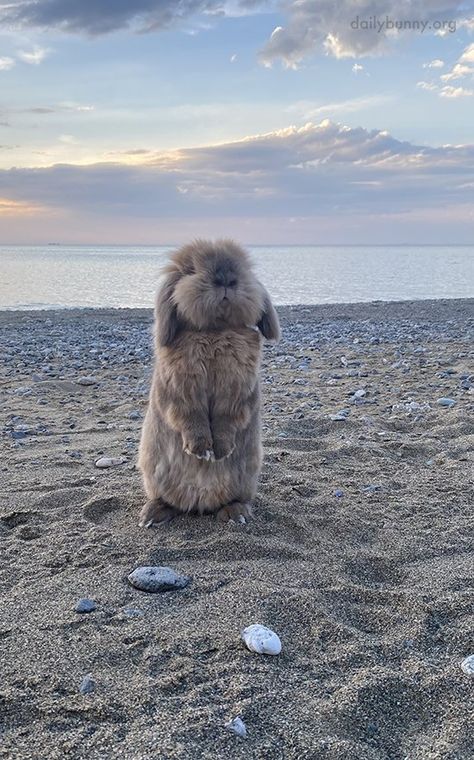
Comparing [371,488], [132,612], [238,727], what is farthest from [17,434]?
[238,727]

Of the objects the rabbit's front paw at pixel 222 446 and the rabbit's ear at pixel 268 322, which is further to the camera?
the rabbit's ear at pixel 268 322

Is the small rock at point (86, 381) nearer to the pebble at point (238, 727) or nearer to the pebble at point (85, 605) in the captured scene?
the pebble at point (85, 605)

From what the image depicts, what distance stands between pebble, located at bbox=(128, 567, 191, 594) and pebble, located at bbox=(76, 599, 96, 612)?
0.29m

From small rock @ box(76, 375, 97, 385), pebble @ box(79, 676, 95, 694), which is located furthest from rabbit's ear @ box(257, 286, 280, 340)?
small rock @ box(76, 375, 97, 385)

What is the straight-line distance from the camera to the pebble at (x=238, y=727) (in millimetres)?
2480

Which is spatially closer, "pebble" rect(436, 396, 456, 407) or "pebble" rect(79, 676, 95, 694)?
"pebble" rect(79, 676, 95, 694)

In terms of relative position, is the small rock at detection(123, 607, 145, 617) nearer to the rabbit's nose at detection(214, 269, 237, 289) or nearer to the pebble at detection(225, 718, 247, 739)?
the pebble at detection(225, 718, 247, 739)

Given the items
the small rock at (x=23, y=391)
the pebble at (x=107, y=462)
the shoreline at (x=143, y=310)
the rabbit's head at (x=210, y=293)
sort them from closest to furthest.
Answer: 1. the rabbit's head at (x=210, y=293)
2. the pebble at (x=107, y=462)
3. the small rock at (x=23, y=391)
4. the shoreline at (x=143, y=310)

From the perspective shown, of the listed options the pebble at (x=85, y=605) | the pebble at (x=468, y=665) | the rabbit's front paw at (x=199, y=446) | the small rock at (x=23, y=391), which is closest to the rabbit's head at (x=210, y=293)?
the rabbit's front paw at (x=199, y=446)

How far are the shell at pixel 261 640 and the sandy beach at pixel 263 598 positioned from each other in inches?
1.7

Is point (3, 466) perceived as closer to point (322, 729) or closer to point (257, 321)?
point (257, 321)

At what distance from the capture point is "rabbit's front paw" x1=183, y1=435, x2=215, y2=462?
4.47m

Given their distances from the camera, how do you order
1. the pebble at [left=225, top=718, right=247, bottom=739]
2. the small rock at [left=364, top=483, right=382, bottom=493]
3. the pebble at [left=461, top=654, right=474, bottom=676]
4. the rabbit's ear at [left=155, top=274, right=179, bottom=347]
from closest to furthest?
the pebble at [left=225, top=718, right=247, bottom=739] → the pebble at [left=461, top=654, right=474, bottom=676] → the rabbit's ear at [left=155, top=274, right=179, bottom=347] → the small rock at [left=364, top=483, right=382, bottom=493]

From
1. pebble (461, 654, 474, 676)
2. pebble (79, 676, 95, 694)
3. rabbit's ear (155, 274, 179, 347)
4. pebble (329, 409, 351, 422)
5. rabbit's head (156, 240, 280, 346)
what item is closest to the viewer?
pebble (79, 676, 95, 694)
